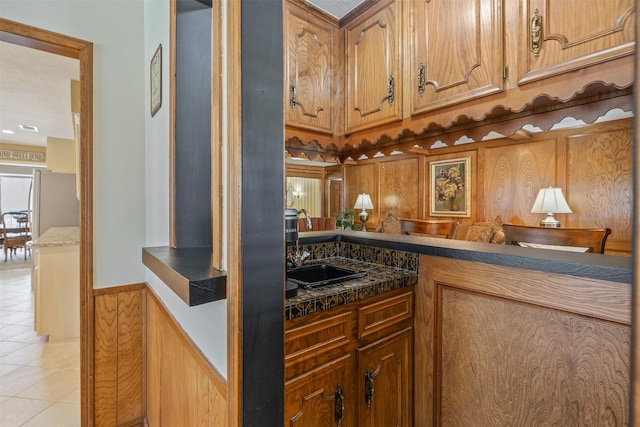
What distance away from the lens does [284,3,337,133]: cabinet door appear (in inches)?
77.3

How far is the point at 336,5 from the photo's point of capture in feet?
7.01

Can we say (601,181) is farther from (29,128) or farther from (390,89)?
(29,128)

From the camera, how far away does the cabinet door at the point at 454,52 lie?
149 cm

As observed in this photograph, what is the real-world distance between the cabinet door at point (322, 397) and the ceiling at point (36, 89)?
3.25 metres

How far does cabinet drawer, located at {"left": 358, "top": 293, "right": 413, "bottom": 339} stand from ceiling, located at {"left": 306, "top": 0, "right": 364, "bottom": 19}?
6.45 feet

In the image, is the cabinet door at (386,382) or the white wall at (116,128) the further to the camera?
the white wall at (116,128)

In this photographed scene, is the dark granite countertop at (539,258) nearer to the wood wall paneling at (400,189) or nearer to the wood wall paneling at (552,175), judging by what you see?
the wood wall paneling at (552,175)

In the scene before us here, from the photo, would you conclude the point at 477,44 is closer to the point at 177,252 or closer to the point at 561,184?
the point at 177,252

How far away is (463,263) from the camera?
1287 millimetres

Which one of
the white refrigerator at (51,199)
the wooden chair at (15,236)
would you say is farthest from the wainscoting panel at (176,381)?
the wooden chair at (15,236)

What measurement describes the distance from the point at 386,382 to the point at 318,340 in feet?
1.51

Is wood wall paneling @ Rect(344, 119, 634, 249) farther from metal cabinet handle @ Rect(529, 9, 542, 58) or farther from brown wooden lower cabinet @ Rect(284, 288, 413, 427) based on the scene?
brown wooden lower cabinet @ Rect(284, 288, 413, 427)

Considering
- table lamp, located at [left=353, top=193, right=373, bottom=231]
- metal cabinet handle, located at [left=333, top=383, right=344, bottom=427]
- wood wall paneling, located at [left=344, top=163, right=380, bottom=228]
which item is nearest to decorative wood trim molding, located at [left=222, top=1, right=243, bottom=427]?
metal cabinet handle, located at [left=333, top=383, right=344, bottom=427]

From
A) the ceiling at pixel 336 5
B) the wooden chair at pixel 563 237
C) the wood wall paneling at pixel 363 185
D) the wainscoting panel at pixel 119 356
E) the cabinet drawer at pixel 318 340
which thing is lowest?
the wainscoting panel at pixel 119 356
